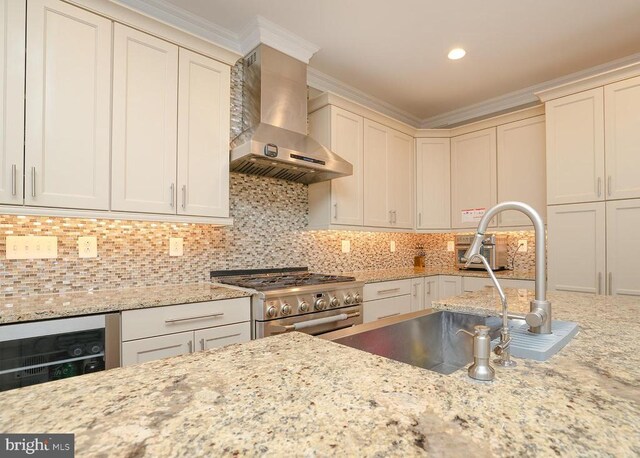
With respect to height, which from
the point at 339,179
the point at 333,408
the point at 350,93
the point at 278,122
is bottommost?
the point at 333,408

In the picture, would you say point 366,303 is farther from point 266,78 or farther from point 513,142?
point 513,142

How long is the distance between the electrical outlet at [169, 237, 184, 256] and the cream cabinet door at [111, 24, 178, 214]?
33cm

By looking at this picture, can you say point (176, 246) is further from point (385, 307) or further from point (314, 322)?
point (385, 307)

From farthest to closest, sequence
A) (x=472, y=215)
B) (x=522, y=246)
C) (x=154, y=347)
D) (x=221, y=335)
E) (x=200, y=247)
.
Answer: (x=472, y=215) < (x=522, y=246) < (x=200, y=247) < (x=221, y=335) < (x=154, y=347)

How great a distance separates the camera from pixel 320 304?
2291 mm

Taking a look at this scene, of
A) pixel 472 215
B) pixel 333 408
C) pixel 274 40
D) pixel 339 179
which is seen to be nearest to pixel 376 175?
pixel 339 179

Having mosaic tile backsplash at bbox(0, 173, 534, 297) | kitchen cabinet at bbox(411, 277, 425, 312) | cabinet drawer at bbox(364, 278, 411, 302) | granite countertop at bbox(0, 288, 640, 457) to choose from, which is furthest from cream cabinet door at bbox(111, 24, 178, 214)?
kitchen cabinet at bbox(411, 277, 425, 312)

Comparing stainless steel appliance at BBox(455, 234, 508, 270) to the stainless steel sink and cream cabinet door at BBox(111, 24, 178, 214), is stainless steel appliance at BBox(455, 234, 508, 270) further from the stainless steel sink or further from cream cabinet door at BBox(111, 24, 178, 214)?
cream cabinet door at BBox(111, 24, 178, 214)

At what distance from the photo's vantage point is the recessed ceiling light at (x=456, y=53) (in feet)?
9.15

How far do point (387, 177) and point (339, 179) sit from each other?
0.68 meters

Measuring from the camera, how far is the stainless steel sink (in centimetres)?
117

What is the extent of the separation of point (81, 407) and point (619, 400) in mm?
924

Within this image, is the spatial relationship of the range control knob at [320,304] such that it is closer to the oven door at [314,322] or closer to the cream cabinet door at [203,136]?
the oven door at [314,322]

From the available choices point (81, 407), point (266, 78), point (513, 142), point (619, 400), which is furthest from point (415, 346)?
point (513, 142)
